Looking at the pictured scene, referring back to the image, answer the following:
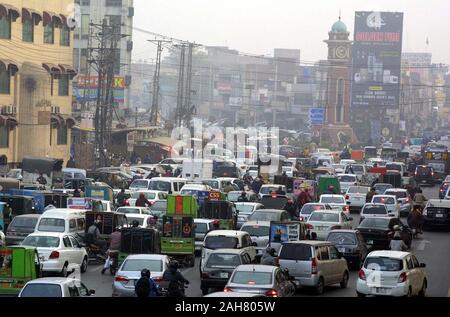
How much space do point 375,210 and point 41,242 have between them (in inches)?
690

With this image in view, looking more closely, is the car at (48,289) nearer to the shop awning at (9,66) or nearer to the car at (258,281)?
the car at (258,281)

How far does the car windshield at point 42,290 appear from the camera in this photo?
799 inches

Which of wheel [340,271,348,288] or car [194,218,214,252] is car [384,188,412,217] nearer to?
Result: car [194,218,214,252]

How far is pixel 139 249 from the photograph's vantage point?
29.7m

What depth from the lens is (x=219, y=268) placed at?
26156mm

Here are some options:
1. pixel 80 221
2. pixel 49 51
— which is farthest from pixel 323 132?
pixel 80 221

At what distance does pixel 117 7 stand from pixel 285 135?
4697 cm

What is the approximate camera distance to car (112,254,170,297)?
2448cm

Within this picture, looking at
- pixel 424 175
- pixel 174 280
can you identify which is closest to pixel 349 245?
pixel 174 280

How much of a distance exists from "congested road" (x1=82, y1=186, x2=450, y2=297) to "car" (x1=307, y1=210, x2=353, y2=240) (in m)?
2.40

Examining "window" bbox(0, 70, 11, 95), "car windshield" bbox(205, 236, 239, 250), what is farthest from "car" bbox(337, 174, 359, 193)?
"car windshield" bbox(205, 236, 239, 250)

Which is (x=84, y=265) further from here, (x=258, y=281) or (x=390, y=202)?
(x=390, y=202)

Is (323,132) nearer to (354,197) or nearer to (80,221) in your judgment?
(354,197)

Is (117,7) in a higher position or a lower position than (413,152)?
higher
